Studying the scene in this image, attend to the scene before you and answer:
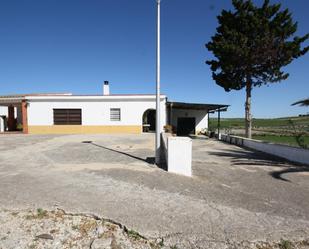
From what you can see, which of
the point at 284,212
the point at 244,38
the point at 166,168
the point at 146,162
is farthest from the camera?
the point at 244,38

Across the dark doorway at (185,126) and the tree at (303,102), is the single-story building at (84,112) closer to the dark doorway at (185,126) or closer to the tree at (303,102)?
the dark doorway at (185,126)

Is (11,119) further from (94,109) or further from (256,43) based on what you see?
(256,43)

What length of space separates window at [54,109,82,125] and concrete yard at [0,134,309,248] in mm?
13439

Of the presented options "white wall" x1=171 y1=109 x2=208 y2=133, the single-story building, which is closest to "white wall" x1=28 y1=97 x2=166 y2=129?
the single-story building

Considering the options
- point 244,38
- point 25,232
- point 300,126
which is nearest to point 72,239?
point 25,232

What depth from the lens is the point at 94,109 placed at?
20.6m

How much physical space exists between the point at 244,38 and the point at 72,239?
53.6 ft

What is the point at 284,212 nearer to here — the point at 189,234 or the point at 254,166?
the point at 189,234

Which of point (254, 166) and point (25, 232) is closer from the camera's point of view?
point (25, 232)

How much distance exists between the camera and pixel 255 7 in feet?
52.0

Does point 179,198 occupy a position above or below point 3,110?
below

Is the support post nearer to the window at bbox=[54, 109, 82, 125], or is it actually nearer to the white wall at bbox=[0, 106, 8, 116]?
the white wall at bbox=[0, 106, 8, 116]

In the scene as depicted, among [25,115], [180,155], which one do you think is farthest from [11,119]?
[180,155]

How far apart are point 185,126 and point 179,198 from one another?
2072cm
